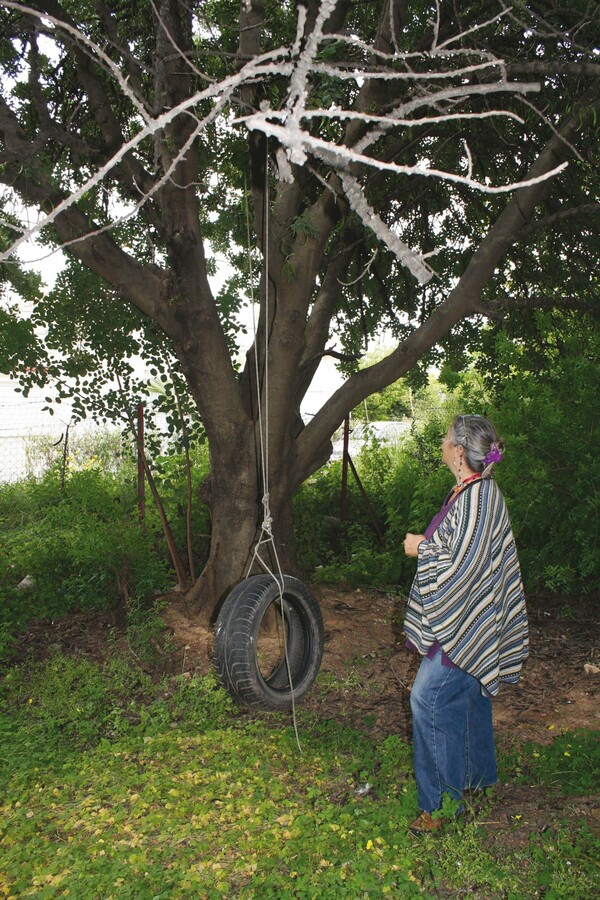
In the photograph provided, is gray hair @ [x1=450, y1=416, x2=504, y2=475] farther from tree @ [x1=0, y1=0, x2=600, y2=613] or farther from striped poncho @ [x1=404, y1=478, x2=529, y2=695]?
tree @ [x1=0, y1=0, x2=600, y2=613]

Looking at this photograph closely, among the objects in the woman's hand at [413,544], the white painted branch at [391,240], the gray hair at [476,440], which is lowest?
the woman's hand at [413,544]

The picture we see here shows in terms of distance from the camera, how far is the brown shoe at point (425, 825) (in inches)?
128

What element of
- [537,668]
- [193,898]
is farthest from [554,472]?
[193,898]

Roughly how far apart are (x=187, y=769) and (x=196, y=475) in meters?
4.13

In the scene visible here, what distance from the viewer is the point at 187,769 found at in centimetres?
388

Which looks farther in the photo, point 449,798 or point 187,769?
point 187,769

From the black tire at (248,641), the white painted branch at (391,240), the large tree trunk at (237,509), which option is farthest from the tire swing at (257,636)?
the white painted branch at (391,240)

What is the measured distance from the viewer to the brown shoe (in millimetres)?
3246

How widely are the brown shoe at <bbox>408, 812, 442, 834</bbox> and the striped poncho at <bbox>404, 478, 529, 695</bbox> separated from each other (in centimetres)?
64

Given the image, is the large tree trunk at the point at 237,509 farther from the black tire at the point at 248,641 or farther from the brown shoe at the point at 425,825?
the brown shoe at the point at 425,825

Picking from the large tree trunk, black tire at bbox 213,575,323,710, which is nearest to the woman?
black tire at bbox 213,575,323,710

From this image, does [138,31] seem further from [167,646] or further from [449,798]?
[449,798]

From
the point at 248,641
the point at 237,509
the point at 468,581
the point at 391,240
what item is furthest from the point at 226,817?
the point at 391,240

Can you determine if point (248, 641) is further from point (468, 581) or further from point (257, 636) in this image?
point (468, 581)
